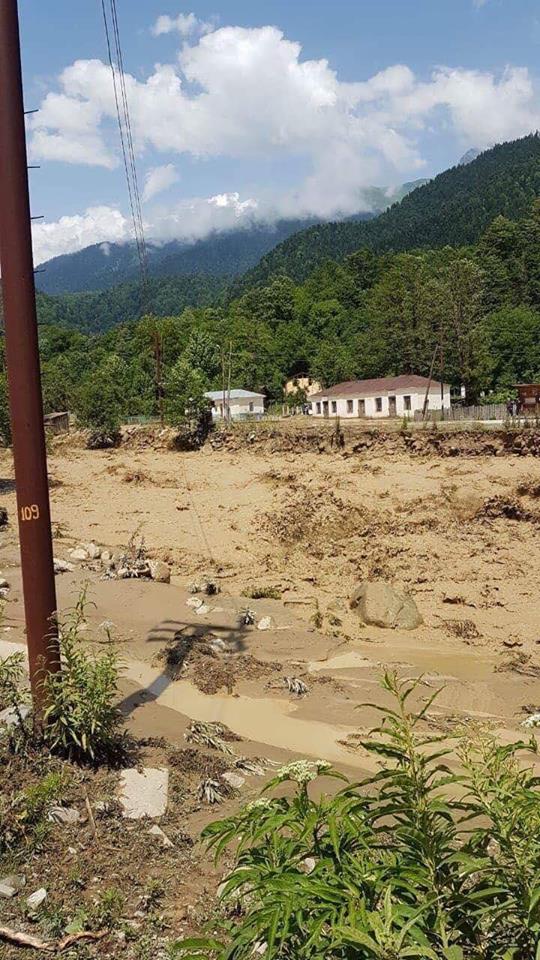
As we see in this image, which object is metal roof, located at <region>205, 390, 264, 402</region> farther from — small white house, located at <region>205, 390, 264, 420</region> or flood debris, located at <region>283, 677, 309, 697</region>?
flood debris, located at <region>283, 677, 309, 697</region>

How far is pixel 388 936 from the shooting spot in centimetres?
184

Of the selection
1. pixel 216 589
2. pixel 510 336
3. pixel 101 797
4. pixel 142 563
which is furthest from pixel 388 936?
pixel 510 336

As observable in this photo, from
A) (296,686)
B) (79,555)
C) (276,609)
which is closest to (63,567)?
(79,555)

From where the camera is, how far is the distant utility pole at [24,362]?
5.72 meters

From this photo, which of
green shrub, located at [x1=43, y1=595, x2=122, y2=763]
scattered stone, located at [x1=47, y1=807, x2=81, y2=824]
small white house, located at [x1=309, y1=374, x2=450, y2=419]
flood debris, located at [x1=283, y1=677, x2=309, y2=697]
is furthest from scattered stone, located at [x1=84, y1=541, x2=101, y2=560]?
small white house, located at [x1=309, y1=374, x2=450, y2=419]

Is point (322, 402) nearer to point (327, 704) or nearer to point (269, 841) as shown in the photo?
point (327, 704)

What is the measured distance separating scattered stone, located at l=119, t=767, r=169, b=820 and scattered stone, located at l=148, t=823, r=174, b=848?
0.17 meters

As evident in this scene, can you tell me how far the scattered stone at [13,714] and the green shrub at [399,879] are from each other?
377 centimetres

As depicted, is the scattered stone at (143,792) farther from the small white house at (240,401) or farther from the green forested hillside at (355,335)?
the small white house at (240,401)

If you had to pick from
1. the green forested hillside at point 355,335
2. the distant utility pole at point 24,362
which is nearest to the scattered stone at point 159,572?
the distant utility pole at point 24,362

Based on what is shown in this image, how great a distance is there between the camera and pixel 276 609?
45.4 feet

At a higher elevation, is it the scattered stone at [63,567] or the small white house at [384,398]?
the small white house at [384,398]

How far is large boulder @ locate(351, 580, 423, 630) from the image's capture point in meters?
13.3

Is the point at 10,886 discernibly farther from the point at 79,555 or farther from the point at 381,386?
the point at 381,386
